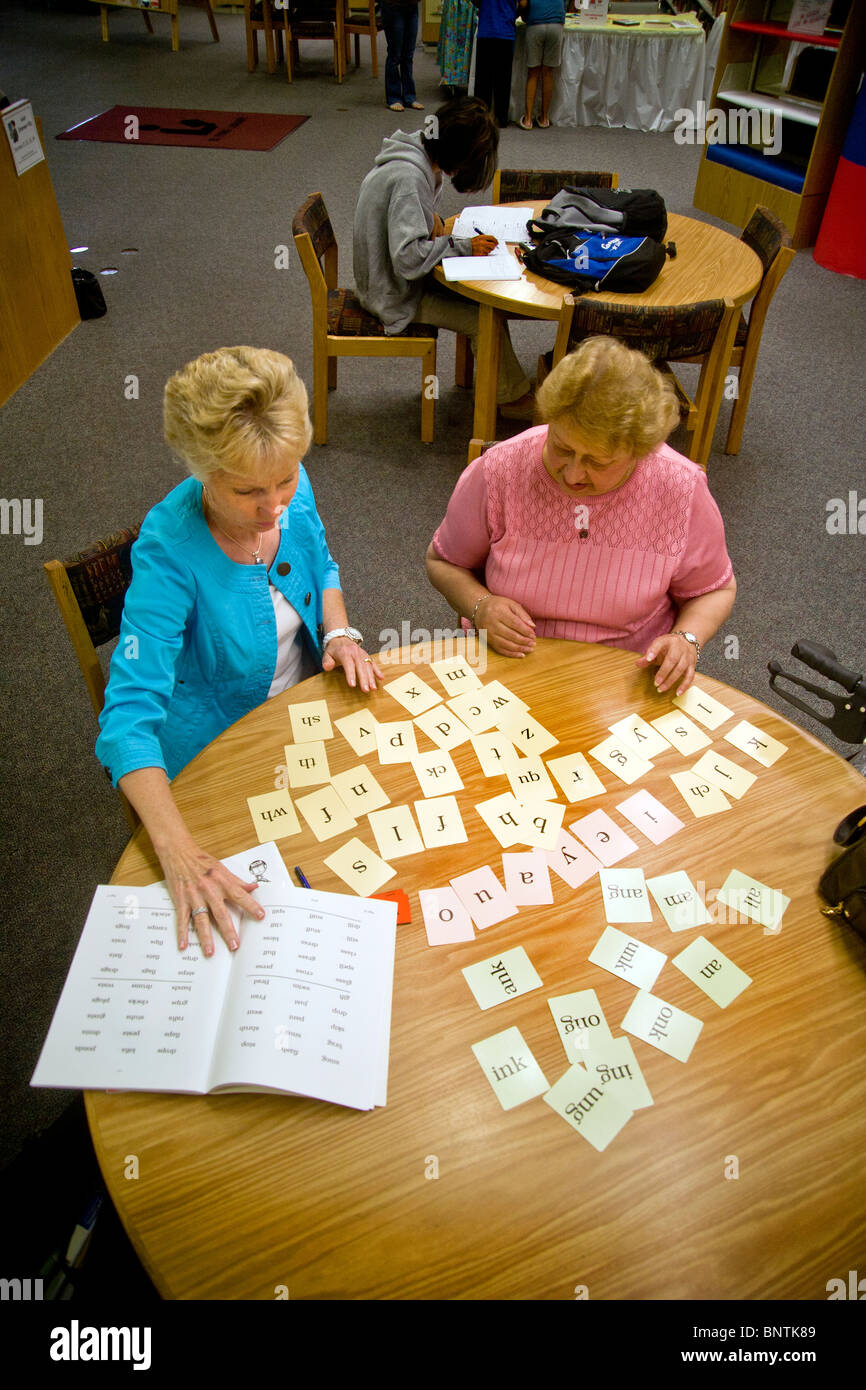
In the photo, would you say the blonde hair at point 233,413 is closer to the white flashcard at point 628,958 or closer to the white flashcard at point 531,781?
the white flashcard at point 531,781

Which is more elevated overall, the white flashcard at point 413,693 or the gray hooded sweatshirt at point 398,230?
the gray hooded sweatshirt at point 398,230

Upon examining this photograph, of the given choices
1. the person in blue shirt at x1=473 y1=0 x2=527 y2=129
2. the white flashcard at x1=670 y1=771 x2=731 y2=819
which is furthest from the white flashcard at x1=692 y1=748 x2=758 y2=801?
the person in blue shirt at x1=473 y1=0 x2=527 y2=129

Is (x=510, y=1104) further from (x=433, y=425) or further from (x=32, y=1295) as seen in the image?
(x=433, y=425)

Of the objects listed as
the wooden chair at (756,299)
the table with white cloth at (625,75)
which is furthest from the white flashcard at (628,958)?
the table with white cloth at (625,75)

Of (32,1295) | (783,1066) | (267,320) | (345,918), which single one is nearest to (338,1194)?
(345,918)

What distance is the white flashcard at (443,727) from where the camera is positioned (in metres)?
1.39

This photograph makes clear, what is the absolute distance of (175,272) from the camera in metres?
4.94

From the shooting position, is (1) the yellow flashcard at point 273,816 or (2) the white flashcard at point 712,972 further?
(1) the yellow flashcard at point 273,816

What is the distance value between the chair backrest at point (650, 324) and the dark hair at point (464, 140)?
100 centimetres

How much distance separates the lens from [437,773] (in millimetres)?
1335

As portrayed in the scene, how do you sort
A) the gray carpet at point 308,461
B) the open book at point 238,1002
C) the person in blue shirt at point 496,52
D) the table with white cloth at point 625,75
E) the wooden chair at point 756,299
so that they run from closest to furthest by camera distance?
the open book at point 238,1002 < the gray carpet at point 308,461 < the wooden chair at point 756,299 < the person in blue shirt at point 496,52 < the table with white cloth at point 625,75

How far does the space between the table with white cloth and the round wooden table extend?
4.62m

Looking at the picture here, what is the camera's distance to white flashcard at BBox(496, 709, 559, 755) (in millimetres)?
1383

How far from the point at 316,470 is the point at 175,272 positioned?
2.33 m
